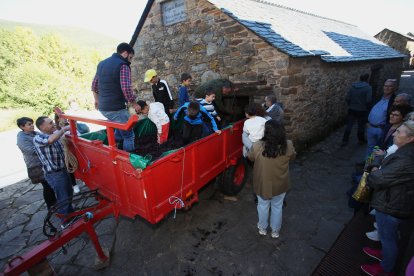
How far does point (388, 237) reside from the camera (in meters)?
2.56

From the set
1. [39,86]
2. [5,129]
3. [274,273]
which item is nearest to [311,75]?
[274,273]

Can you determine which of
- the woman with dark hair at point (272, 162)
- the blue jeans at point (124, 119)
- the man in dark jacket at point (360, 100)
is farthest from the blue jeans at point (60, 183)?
the man in dark jacket at point (360, 100)

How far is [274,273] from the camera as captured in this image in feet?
9.95

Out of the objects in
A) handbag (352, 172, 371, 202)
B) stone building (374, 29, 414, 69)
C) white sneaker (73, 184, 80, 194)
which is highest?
stone building (374, 29, 414, 69)

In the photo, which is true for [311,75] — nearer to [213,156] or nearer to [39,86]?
[213,156]

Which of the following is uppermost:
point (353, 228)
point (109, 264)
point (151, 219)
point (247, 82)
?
point (247, 82)

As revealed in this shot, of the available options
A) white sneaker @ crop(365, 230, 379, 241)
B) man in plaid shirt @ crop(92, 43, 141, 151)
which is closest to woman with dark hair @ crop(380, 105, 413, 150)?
white sneaker @ crop(365, 230, 379, 241)

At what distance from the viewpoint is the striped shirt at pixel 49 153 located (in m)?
3.33

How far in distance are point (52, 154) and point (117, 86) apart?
1.51 meters

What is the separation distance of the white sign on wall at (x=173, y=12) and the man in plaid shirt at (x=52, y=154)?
5.20 meters

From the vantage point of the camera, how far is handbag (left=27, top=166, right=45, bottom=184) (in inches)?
150

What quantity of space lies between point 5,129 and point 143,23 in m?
11.1

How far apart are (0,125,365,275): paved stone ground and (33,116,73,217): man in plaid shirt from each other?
1010mm

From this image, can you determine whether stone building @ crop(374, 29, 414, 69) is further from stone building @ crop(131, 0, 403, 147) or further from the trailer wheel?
the trailer wheel
